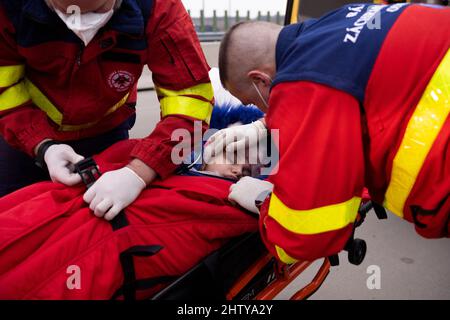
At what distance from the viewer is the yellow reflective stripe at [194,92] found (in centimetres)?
112

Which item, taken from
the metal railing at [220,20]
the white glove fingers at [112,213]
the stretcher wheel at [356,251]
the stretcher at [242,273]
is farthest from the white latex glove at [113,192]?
the metal railing at [220,20]

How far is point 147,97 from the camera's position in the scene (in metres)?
4.14

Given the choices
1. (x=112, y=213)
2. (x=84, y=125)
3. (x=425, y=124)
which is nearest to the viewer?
(x=425, y=124)

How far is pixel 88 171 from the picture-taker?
1.01 metres

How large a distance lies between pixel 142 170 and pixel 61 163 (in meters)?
0.18

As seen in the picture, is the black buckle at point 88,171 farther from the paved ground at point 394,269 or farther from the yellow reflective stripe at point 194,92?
the paved ground at point 394,269

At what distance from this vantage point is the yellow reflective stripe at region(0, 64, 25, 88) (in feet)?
3.59

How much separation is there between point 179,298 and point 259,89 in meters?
0.46

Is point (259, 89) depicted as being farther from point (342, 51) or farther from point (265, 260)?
point (265, 260)

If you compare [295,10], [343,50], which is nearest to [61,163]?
[343,50]

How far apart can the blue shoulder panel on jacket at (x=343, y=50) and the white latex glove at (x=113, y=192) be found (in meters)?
0.36

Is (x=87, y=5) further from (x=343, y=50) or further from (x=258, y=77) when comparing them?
(x=343, y=50)

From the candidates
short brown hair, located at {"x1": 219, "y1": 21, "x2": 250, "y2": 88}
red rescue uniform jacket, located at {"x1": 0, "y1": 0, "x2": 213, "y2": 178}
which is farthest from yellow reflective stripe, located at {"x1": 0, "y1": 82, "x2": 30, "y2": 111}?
short brown hair, located at {"x1": 219, "y1": 21, "x2": 250, "y2": 88}

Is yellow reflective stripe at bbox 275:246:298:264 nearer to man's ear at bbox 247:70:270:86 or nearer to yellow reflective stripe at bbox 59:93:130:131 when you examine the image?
man's ear at bbox 247:70:270:86
